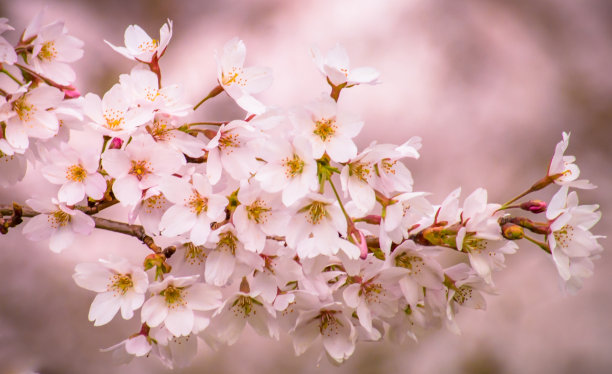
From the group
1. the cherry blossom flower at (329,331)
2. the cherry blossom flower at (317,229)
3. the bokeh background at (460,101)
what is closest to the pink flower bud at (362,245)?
the cherry blossom flower at (317,229)

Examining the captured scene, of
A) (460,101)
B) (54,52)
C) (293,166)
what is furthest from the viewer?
(460,101)

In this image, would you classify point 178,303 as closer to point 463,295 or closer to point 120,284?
point 120,284

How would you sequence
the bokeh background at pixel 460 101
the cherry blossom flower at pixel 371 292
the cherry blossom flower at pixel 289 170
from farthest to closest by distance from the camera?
1. the bokeh background at pixel 460 101
2. the cherry blossom flower at pixel 371 292
3. the cherry blossom flower at pixel 289 170

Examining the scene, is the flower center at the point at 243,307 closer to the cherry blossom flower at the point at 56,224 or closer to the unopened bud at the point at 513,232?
the cherry blossom flower at the point at 56,224

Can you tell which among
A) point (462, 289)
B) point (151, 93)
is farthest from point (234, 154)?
point (462, 289)

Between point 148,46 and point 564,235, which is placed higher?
point 148,46
